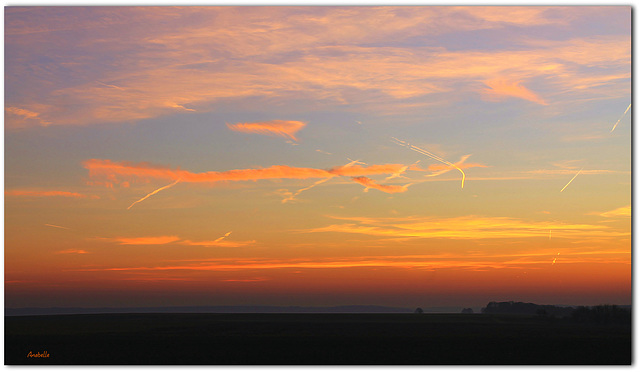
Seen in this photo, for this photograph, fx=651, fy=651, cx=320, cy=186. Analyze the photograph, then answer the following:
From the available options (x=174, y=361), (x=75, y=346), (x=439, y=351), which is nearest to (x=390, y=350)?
(x=439, y=351)

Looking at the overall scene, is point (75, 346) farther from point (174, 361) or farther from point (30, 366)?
point (30, 366)

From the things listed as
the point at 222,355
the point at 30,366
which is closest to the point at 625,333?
the point at 222,355

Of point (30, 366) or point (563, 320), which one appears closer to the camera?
point (30, 366)

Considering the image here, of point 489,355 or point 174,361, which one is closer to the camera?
point 174,361

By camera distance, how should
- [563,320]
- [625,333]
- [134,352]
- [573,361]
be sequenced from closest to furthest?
[573,361] < [134,352] < [625,333] < [563,320]

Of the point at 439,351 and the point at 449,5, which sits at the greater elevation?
the point at 449,5

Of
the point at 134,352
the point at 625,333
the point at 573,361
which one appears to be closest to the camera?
the point at 573,361

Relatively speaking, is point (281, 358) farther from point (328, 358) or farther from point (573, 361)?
point (573, 361)

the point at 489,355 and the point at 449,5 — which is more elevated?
the point at 449,5

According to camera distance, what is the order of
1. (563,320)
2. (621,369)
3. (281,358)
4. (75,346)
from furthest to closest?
(563,320) < (75,346) < (281,358) < (621,369)
